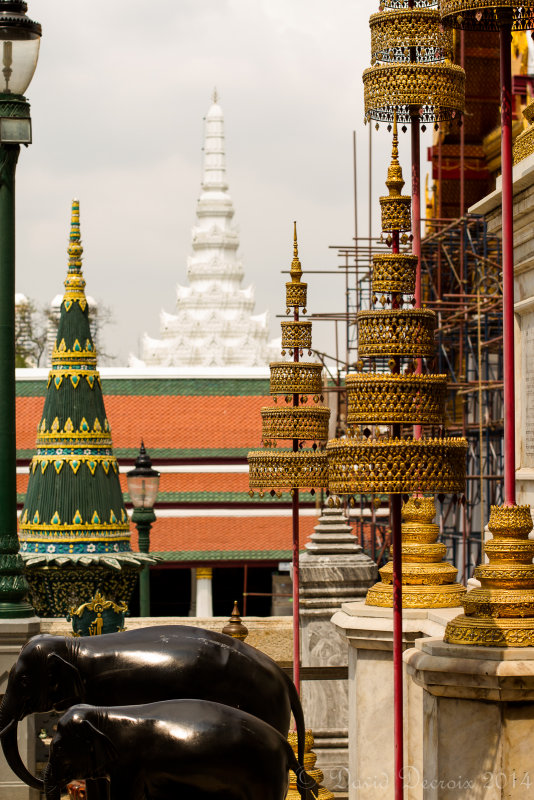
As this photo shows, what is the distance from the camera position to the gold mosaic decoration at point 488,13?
27.3 ft

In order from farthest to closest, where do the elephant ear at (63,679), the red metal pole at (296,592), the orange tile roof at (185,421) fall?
the orange tile roof at (185,421) → the red metal pole at (296,592) → the elephant ear at (63,679)

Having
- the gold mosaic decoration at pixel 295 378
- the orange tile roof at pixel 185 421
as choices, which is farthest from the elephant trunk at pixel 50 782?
the orange tile roof at pixel 185 421

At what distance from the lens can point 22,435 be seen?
34750 millimetres

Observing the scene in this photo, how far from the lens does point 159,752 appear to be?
687cm

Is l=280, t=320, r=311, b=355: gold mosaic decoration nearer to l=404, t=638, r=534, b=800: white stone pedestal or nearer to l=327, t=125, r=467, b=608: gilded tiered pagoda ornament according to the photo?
l=327, t=125, r=467, b=608: gilded tiered pagoda ornament

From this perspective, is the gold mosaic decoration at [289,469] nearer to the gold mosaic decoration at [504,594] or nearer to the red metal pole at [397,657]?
the red metal pole at [397,657]

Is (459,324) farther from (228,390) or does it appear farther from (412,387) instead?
(412,387)

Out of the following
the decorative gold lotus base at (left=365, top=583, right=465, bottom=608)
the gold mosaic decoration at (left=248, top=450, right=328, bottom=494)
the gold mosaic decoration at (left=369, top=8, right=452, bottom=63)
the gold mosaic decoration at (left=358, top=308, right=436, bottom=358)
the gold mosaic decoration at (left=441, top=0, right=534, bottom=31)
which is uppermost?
the gold mosaic decoration at (left=369, top=8, right=452, bottom=63)

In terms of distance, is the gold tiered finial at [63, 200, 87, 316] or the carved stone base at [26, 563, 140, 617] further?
the gold tiered finial at [63, 200, 87, 316]

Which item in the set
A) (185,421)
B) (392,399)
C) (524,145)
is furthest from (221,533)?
(392,399)

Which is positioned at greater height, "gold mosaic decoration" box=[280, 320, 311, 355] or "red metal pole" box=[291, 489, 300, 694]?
"gold mosaic decoration" box=[280, 320, 311, 355]

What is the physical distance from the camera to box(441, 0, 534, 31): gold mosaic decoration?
833cm

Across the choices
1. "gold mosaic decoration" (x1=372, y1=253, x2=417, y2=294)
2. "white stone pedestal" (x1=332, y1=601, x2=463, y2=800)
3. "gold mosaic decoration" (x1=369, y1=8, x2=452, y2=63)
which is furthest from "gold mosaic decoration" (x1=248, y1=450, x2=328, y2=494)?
"gold mosaic decoration" (x1=372, y1=253, x2=417, y2=294)

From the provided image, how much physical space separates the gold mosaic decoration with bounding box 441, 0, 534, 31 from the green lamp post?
12.3 feet
